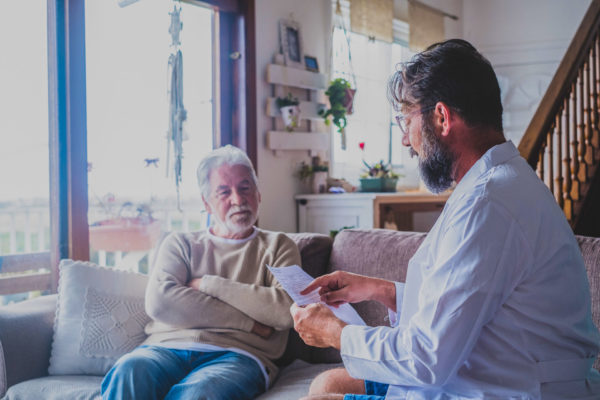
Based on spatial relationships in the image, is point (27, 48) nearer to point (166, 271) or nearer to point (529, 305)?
point (166, 271)

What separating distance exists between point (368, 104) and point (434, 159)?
13.1 ft

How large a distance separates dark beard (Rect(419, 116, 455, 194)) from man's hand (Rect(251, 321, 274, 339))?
3.38 ft

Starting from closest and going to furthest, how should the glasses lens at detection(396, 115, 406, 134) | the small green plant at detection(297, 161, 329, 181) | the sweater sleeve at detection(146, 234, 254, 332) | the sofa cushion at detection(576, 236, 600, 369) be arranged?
the glasses lens at detection(396, 115, 406, 134) < the sofa cushion at detection(576, 236, 600, 369) < the sweater sleeve at detection(146, 234, 254, 332) < the small green plant at detection(297, 161, 329, 181)

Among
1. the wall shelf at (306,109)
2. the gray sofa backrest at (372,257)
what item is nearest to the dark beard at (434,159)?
the gray sofa backrest at (372,257)

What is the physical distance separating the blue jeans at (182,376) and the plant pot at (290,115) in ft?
7.49

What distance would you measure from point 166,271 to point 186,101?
1728 mm

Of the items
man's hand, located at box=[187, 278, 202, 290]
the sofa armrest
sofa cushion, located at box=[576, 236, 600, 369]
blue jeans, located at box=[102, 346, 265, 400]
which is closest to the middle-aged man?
sofa cushion, located at box=[576, 236, 600, 369]

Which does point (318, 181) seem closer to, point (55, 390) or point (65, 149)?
point (65, 149)

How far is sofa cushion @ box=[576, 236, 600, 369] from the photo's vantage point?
1621mm

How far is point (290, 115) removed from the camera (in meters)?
4.03

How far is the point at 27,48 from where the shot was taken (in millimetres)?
2812

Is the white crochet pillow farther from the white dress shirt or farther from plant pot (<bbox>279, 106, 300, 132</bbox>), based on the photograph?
plant pot (<bbox>279, 106, 300, 132</bbox>)

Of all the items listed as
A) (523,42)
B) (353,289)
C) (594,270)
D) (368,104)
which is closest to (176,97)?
(368,104)

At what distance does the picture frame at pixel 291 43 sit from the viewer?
162 inches
